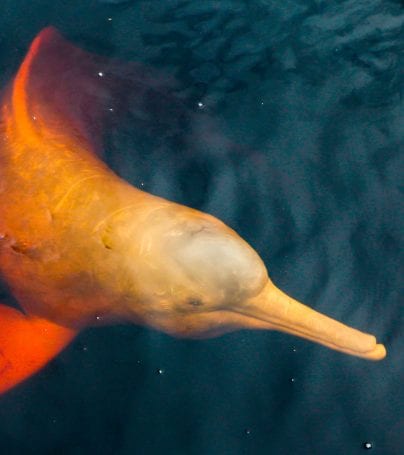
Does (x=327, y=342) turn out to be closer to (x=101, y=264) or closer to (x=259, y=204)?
(x=259, y=204)

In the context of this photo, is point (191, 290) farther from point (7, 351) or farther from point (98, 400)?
point (7, 351)

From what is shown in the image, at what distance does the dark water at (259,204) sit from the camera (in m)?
5.61

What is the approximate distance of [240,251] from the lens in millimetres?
5262

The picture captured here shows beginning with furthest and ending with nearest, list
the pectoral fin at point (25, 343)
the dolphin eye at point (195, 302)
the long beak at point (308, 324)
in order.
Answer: the pectoral fin at point (25, 343) < the long beak at point (308, 324) < the dolphin eye at point (195, 302)

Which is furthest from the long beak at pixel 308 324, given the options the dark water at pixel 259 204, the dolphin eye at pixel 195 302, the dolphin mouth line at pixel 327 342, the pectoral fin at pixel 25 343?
the pectoral fin at pixel 25 343

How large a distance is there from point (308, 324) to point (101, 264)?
1.81 meters

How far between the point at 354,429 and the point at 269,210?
2.17 metres

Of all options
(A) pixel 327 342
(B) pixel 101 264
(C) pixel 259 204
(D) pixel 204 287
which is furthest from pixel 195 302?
(C) pixel 259 204

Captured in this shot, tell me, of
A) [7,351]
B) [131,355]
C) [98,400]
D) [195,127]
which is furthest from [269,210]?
[7,351]

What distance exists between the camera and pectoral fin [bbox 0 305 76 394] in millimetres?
6047

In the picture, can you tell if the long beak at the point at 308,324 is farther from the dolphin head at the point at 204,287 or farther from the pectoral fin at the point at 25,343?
the pectoral fin at the point at 25,343

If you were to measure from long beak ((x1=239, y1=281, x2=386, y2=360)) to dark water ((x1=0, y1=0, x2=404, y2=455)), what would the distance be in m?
0.28

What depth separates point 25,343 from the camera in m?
6.29

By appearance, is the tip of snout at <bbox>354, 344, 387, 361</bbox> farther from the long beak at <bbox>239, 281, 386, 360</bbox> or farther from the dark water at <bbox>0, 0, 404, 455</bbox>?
the dark water at <bbox>0, 0, 404, 455</bbox>
